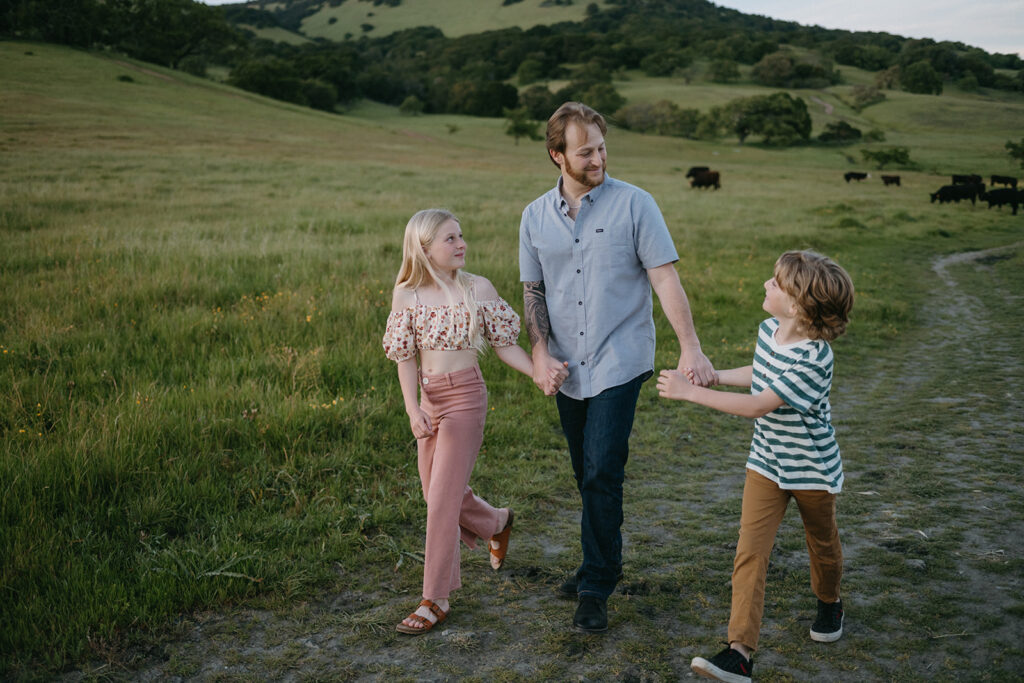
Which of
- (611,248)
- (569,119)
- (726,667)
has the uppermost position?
(569,119)

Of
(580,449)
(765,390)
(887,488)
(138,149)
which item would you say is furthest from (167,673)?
(138,149)

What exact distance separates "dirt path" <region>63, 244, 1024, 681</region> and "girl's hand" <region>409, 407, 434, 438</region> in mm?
973

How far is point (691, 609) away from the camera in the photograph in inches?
140

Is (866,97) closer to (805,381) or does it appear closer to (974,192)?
(974,192)

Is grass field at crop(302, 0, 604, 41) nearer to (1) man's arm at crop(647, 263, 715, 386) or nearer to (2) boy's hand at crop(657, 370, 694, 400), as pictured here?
(1) man's arm at crop(647, 263, 715, 386)

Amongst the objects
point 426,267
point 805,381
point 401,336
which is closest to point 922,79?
point 805,381

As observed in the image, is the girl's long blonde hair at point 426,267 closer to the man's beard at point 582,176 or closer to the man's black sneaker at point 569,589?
the man's beard at point 582,176

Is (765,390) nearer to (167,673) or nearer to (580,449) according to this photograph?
(580,449)

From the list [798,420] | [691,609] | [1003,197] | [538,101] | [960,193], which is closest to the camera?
[798,420]

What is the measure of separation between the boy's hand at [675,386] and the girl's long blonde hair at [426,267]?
1.05 meters

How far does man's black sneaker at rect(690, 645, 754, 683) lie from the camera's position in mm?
2869

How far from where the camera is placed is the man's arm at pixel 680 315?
327 cm

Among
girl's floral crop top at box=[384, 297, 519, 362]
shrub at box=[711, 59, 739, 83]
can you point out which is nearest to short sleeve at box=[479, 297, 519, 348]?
girl's floral crop top at box=[384, 297, 519, 362]

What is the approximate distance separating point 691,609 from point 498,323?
1.82 m
